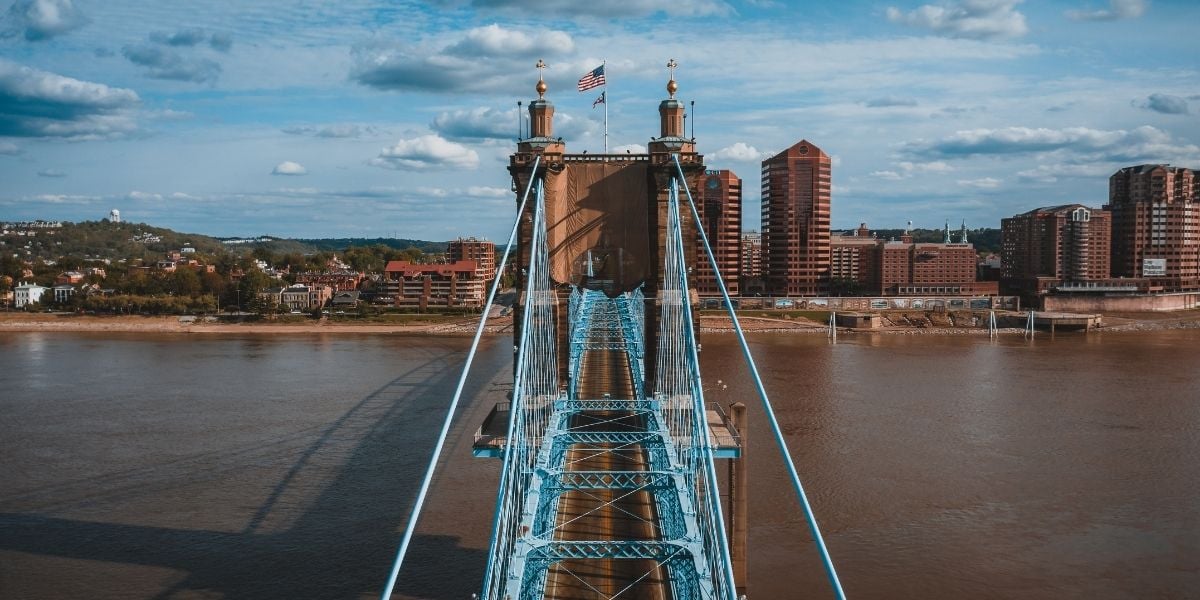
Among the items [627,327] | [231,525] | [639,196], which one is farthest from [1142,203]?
[231,525]

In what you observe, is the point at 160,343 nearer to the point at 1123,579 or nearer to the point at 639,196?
the point at 639,196

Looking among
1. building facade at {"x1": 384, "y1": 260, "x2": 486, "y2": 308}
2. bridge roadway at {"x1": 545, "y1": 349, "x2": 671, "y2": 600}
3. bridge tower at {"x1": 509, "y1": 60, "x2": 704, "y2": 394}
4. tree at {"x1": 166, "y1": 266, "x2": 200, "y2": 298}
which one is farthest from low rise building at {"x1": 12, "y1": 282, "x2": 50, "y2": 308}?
bridge roadway at {"x1": 545, "y1": 349, "x2": 671, "y2": 600}

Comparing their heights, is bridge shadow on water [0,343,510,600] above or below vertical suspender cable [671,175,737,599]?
below

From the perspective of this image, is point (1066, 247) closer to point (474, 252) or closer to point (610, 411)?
point (474, 252)

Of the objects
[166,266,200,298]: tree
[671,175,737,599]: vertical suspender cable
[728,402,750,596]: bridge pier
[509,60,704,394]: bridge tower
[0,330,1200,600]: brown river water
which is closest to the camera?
[671,175,737,599]: vertical suspender cable

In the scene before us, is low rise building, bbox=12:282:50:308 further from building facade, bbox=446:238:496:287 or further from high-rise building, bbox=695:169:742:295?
high-rise building, bbox=695:169:742:295

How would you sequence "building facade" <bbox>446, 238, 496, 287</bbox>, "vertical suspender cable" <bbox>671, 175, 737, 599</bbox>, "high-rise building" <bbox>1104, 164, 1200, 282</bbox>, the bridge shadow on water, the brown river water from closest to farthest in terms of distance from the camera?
"vertical suspender cable" <bbox>671, 175, 737, 599</bbox>
the bridge shadow on water
the brown river water
"high-rise building" <bbox>1104, 164, 1200, 282</bbox>
"building facade" <bbox>446, 238, 496, 287</bbox>
